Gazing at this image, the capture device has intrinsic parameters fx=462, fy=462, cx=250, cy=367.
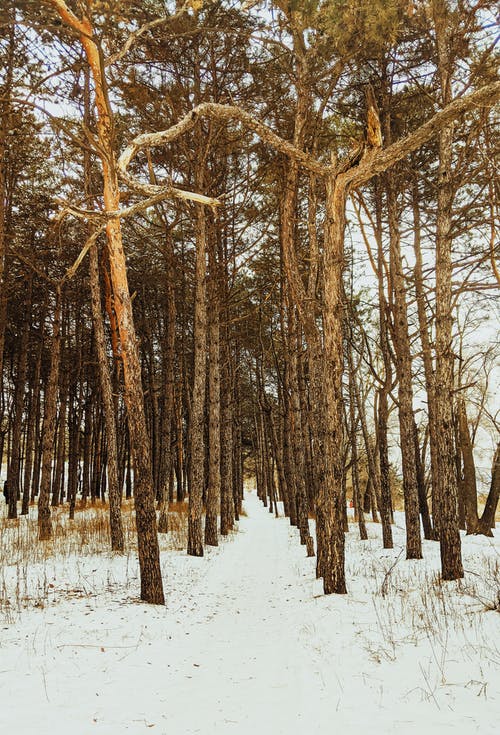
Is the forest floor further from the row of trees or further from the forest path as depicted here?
the row of trees

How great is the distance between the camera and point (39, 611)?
18.3 ft

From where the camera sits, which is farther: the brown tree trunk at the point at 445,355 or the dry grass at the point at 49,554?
the brown tree trunk at the point at 445,355

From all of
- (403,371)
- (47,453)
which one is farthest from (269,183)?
(47,453)

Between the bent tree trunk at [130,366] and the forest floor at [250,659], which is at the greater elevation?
the bent tree trunk at [130,366]

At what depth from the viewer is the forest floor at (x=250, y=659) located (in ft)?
10.5

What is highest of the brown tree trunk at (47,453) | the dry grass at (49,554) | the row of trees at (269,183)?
the row of trees at (269,183)

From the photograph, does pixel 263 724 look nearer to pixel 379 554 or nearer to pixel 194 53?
pixel 379 554

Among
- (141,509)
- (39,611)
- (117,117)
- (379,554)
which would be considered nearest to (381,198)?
(117,117)

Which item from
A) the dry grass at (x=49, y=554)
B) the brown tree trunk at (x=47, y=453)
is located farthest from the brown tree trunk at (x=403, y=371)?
the brown tree trunk at (x=47, y=453)

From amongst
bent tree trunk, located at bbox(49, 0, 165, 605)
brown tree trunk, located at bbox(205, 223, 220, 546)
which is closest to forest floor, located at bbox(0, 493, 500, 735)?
bent tree trunk, located at bbox(49, 0, 165, 605)

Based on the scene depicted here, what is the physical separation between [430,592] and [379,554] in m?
5.27

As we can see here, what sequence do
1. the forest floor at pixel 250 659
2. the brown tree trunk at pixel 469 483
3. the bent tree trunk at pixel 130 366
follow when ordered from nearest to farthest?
1. the forest floor at pixel 250 659
2. the bent tree trunk at pixel 130 366
3. the brown tree trunk at pixel 469 483

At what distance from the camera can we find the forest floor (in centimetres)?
321

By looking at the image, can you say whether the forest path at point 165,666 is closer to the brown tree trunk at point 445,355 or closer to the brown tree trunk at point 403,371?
the brown tree trunk at point 445,355
